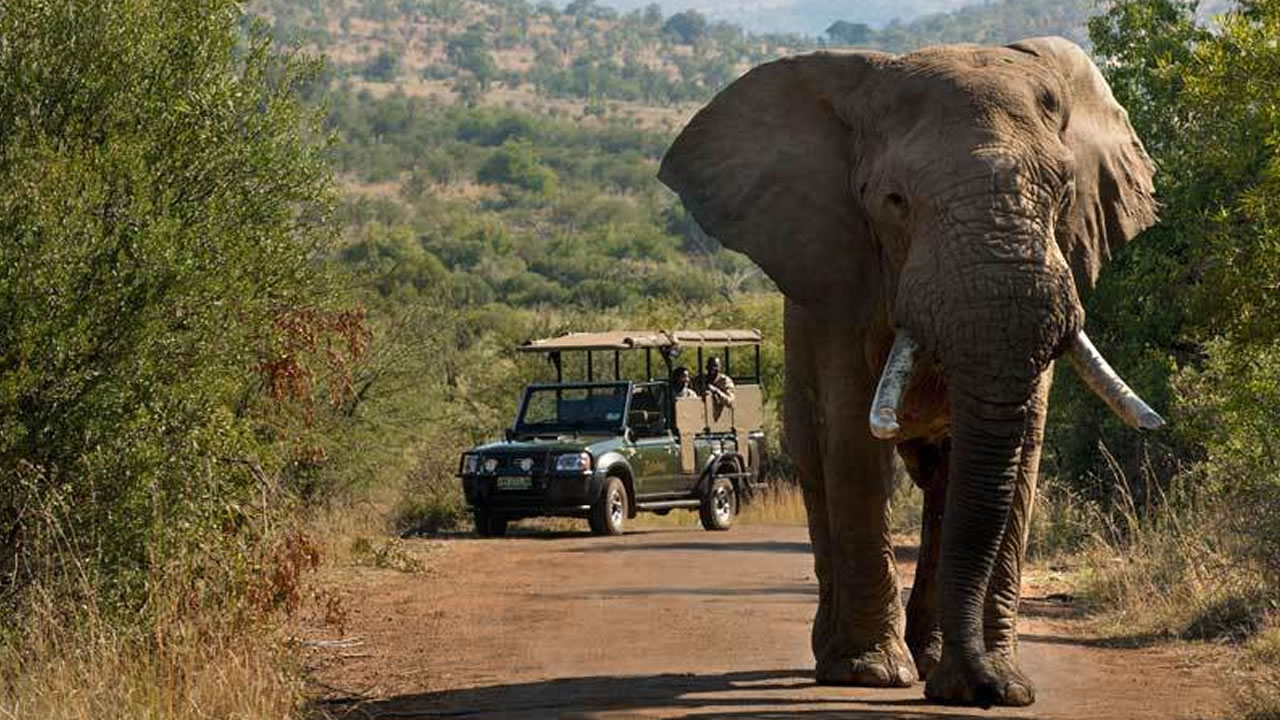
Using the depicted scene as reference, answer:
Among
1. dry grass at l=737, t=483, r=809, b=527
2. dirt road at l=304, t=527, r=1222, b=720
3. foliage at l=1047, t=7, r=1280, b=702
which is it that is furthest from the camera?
dry grass at l=737, t=483, r=809, b=527

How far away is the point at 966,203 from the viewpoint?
9047mm

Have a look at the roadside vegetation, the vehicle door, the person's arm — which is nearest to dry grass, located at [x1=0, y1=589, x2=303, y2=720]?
the roadside vegetation

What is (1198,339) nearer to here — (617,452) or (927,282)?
(927,282)

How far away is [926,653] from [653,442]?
14.6 metres

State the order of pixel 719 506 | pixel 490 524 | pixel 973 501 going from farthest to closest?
pixel 719 506, pixel 490 524, pixel 973 501

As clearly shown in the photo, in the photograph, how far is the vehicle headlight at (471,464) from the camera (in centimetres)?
2420

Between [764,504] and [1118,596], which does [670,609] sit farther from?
[764,504]

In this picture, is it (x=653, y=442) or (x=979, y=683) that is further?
(x=653, y=442)

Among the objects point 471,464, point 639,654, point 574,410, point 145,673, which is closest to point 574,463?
point 471,464

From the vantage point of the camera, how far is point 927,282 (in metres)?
9.05

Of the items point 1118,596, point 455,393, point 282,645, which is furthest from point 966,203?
point 455,393

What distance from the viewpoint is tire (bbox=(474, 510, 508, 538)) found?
24.5m

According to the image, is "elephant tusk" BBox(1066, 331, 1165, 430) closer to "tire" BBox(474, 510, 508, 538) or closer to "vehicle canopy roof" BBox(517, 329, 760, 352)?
"tire" BBox(474, 510, 508, 538)

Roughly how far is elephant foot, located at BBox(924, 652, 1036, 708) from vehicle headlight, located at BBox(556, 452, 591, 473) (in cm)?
1433
